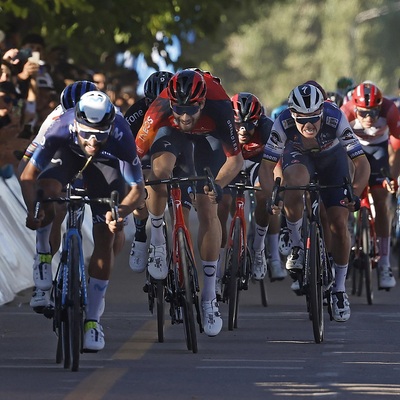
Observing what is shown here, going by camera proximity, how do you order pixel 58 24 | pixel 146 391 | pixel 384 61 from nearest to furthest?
1. pixel 146 391
2. pixel 58 24
3. pixel 384 61

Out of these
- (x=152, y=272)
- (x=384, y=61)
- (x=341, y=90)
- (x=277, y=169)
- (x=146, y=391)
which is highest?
(x=384, y=61)

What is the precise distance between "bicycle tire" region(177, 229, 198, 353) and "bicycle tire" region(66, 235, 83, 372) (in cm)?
130

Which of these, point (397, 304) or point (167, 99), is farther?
point (397, 304)

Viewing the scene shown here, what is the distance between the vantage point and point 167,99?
13.2 m

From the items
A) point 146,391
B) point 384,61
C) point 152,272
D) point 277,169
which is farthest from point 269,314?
point 384,61

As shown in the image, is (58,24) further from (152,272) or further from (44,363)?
(44,363)

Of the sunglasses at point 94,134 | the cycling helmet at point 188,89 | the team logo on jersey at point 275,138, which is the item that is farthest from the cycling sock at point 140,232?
the sunglasses at point 94,134

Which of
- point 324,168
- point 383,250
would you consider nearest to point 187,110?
point 324,168

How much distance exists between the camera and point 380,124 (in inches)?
722

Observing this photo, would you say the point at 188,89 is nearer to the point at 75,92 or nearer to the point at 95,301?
the point at 75,92

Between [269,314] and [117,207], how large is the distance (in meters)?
4.80

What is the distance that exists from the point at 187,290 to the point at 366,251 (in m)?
5.22

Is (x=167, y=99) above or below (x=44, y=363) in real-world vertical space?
above

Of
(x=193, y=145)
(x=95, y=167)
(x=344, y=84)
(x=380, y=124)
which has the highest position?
(x=344, y=84)
